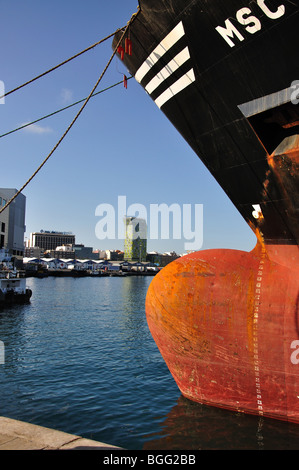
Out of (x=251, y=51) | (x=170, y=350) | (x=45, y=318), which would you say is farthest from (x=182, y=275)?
(x=45, y=318)

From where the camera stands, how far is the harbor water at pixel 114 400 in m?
7.31

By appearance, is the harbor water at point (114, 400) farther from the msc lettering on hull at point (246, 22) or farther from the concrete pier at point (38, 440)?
the msc lettering on hull at point (246, 22)

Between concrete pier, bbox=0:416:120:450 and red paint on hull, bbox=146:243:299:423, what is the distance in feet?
11.4

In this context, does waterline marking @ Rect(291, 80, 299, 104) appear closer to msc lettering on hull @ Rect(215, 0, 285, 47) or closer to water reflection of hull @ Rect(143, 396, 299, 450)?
msc lettering on hull @ Rect(215, 0, 285, 47)

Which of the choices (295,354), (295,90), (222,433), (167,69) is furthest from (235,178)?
(222,433)

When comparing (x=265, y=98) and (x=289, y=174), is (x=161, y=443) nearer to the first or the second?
(x=289, y=174)

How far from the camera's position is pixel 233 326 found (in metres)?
7.59

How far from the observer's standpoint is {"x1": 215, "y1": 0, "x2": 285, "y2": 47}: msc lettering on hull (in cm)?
555

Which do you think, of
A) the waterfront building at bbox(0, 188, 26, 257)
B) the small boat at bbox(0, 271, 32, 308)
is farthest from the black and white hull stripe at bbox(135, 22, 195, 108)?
the waterfront building at bbox(0, 188, 26, 257)

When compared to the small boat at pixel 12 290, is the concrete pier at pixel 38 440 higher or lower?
A: higher

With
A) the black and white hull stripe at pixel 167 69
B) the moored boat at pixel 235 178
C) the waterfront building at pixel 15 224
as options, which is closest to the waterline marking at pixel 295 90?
the moored boat at pixel 235 178

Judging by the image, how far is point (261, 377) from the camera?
7.27 m

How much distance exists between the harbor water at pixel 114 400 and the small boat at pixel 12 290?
65.5 ft
